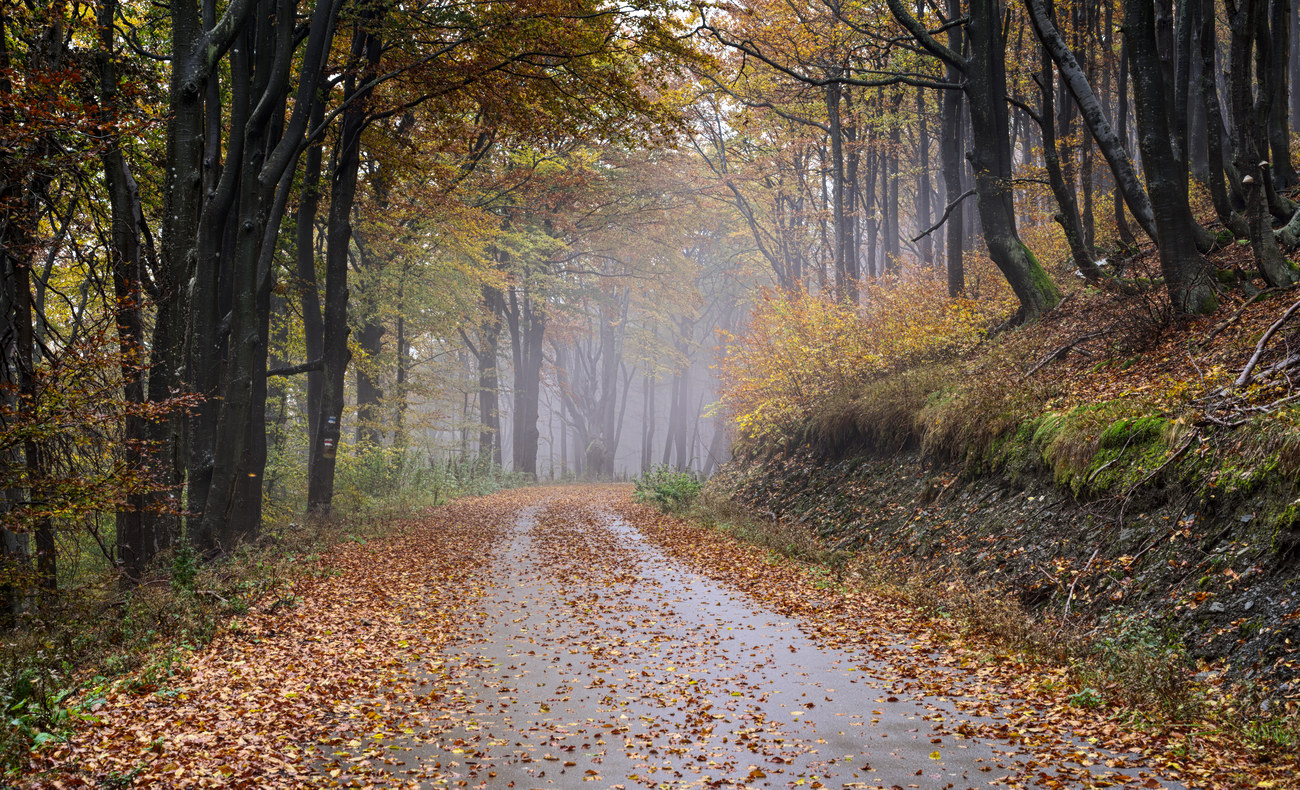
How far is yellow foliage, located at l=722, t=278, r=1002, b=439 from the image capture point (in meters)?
14.4

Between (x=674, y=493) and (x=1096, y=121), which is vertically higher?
(x=1096, y=121)

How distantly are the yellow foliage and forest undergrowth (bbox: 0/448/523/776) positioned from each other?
8917 mm

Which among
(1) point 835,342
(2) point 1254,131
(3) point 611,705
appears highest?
(2) point 1254,131

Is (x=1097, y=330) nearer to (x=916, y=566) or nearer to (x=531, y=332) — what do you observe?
(x=916, y=566)

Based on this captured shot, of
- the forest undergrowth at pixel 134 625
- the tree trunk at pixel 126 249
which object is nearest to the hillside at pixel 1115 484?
the forest undergrowth at pixel 134 625

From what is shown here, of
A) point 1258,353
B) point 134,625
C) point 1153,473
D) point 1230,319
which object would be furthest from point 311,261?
point 1258,353

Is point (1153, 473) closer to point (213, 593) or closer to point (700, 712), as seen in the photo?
point (700, 712)

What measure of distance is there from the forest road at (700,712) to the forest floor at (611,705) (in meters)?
0.02

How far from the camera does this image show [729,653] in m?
6.79

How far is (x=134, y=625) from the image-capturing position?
6930 mm

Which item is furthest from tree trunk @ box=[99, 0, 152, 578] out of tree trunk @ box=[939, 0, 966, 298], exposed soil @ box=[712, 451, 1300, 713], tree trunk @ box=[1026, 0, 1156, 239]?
tree trunk @ box=[939, 0, 966, 298]

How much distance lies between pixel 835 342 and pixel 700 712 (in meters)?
11.9

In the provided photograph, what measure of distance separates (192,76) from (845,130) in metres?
19.0

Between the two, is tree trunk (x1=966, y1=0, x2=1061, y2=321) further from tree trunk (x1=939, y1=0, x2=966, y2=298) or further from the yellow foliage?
tree trunk (x1=939, y1=0, x2=966, y2=298)
